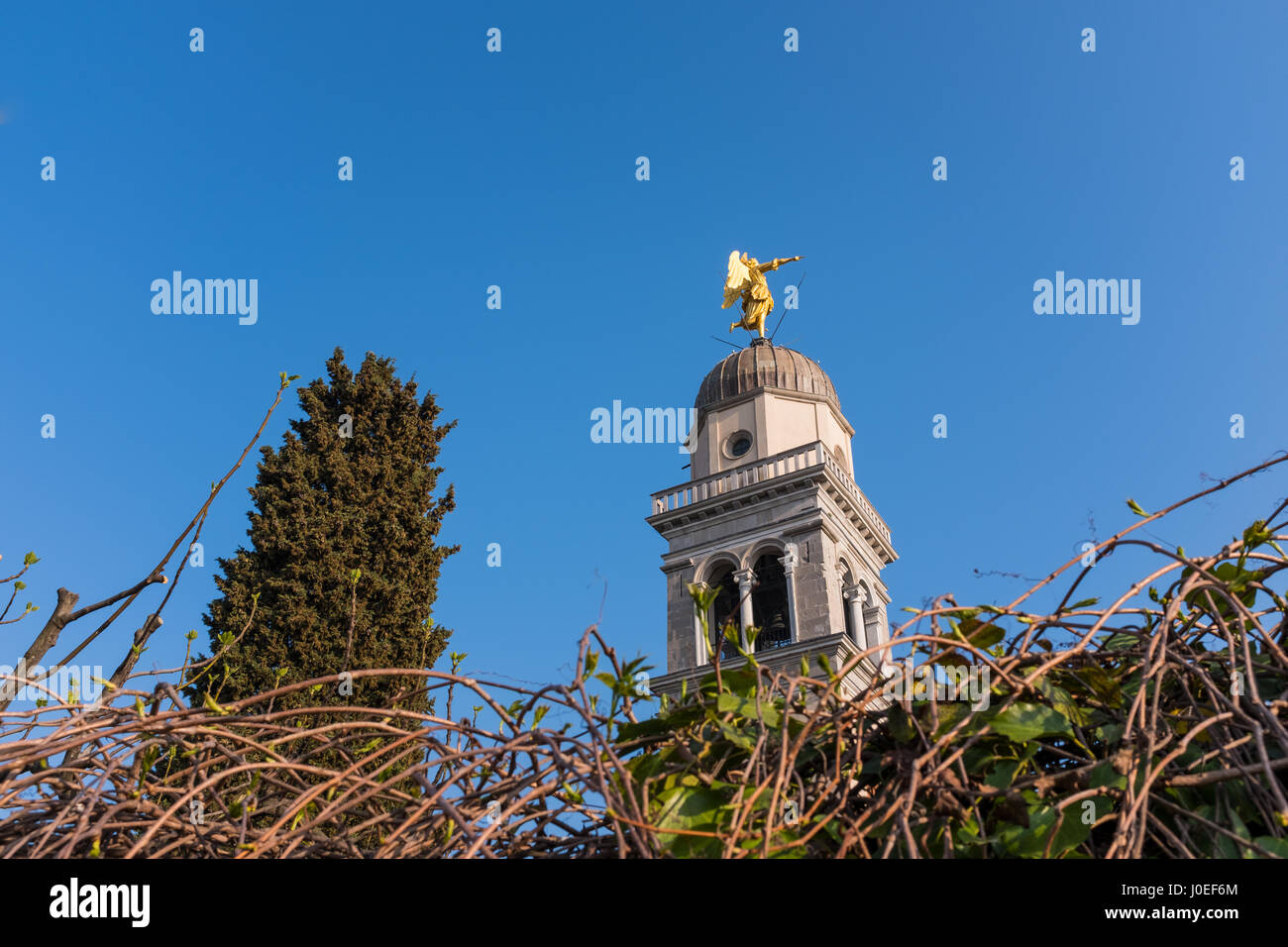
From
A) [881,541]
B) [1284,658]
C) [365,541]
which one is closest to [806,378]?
[881,541]

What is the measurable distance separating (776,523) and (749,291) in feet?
37.4

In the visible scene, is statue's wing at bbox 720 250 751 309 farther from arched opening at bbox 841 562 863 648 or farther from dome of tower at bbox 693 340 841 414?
arched opening at bbox 841 562 863 648

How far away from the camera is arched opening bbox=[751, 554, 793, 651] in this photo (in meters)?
26.8

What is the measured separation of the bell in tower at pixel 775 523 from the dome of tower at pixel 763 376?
46 mm

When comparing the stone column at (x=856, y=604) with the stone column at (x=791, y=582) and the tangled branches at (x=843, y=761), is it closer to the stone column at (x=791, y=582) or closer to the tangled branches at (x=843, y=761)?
the stone column at (x=791, y=582)

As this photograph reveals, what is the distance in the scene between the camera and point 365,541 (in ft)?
52.7

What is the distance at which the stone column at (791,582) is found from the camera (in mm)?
26422

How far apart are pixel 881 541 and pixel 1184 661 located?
98.4 feet

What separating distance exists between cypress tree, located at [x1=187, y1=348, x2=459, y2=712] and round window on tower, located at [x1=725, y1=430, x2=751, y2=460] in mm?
14333

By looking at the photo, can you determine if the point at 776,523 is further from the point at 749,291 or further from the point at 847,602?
the point at 749,291

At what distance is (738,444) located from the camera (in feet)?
102

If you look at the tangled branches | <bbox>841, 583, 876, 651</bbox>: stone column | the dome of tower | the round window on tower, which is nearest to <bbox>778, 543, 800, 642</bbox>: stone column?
<bbox>841, 583, 876, 651</bbox>: stone column

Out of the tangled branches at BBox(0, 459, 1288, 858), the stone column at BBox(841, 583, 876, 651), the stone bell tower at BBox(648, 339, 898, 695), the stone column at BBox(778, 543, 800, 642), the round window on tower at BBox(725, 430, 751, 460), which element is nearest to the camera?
the tangled branches at BBox(0, 459, 1288, 858)
